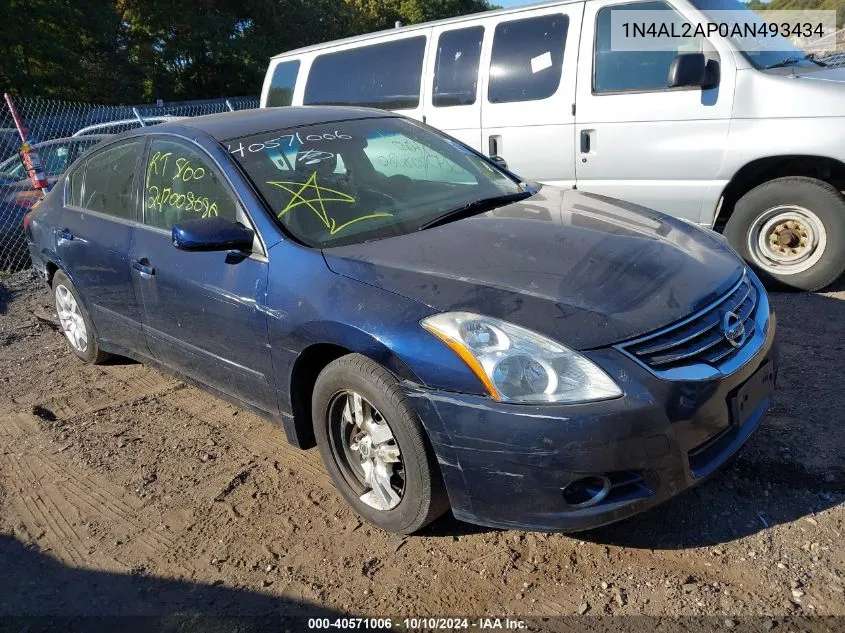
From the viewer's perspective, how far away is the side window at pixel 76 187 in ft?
15.3

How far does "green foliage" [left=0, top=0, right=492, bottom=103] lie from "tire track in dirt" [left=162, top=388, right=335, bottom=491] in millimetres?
20798

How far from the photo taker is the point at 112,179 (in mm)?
4309

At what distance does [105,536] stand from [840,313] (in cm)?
446

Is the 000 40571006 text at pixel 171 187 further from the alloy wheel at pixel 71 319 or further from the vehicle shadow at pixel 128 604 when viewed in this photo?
the vehicle shadow at pixel 128 604

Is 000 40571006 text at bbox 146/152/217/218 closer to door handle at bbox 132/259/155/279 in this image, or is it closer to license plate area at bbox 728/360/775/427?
door handle at bbox 132/259/155/279

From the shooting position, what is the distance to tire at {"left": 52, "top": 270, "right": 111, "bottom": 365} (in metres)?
4.71

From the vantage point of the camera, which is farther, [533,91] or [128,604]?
[533,91]

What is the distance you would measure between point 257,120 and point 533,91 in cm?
271

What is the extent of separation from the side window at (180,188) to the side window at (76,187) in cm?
101

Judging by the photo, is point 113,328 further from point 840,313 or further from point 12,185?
point 12,185

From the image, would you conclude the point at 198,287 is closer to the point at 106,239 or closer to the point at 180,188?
the point at 180,188

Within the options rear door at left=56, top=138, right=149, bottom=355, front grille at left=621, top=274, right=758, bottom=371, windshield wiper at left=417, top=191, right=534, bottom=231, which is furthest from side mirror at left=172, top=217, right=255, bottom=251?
front grille at left=621, top=274, right=758, bottom=371

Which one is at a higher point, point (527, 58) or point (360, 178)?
point (527, 58)

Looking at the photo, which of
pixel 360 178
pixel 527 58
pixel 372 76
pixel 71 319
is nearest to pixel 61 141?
pixel 372 76
